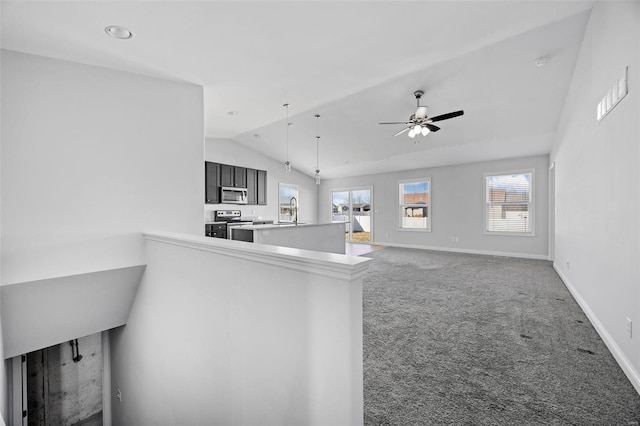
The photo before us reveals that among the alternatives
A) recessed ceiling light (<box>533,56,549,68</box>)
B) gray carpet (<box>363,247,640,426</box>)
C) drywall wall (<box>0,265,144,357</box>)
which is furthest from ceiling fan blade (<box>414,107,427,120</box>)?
drywall wall (<box>0,265,144,357</box>)

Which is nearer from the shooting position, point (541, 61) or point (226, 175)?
point (541, 61)

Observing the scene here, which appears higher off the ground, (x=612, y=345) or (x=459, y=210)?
(x=459, y=210)

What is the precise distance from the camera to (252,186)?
24.9 ft

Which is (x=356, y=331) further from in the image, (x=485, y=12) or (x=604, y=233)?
(x=485, y=12)

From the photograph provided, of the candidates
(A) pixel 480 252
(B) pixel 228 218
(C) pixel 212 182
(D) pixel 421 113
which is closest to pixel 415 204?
(A) pixel 480 252

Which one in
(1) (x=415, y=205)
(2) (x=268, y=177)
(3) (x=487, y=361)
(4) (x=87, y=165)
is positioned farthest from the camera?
(2) (x=268, y=177)

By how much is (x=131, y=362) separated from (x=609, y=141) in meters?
5.01

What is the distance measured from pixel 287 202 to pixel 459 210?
4909 mm

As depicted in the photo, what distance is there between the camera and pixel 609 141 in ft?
7.47

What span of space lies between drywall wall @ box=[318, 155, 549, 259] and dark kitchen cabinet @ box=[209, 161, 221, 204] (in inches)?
174

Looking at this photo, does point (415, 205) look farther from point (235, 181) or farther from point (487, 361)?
Result: point (487, 361)

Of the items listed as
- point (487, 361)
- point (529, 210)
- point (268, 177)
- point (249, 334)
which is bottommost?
point (487, 361)

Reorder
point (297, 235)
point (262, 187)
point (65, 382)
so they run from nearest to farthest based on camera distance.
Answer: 1. point (65, 382)
2. point (297, 235)
3. point (262, 187)

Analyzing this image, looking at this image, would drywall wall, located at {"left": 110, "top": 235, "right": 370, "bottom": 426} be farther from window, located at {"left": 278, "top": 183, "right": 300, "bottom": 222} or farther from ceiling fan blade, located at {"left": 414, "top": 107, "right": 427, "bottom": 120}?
window, located at {"left": 278, "top": 183, "right": 300, "bottom": 222}
